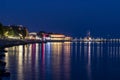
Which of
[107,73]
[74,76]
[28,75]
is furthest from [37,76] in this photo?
[107,73]

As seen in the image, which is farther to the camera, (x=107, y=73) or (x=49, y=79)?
(x=107, y=73)

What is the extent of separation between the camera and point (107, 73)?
25.9 metres

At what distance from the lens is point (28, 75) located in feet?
76.7

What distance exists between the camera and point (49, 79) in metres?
22.1

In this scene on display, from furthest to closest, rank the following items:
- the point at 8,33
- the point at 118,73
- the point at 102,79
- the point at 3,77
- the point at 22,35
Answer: the point at 22,35
the point at 8,33
the point at 118,73
the point at 102,79
the point at 3,77

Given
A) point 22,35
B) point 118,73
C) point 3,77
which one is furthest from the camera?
point 22,35

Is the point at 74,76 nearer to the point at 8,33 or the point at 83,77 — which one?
the point at 83,77

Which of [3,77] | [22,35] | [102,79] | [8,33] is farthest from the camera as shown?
[22,35]

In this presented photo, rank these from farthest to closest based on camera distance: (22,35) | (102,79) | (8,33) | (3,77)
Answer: (22,35) < (8,33) < (102,79) < (3,77)

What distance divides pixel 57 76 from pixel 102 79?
8.25ft

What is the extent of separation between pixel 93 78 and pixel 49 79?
247cm

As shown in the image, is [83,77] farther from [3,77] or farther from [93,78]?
[3,77]

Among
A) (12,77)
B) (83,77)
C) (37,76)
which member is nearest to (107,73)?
(83,77)

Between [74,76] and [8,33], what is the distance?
99466 millimetres
